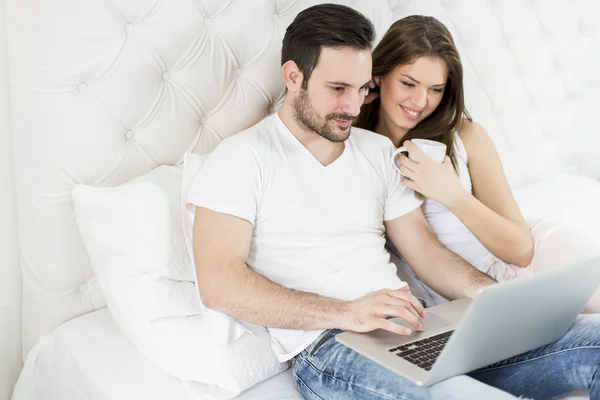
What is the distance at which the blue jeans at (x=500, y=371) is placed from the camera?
132 cm

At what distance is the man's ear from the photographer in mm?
1570

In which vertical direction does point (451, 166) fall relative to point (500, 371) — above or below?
above

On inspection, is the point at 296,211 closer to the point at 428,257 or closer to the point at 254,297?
the point at 254,297

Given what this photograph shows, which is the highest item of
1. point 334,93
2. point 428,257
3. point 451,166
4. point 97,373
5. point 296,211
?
point 334,93

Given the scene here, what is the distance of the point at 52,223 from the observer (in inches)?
60.3

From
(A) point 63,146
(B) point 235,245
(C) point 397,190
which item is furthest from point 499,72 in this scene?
(A) point 63,146

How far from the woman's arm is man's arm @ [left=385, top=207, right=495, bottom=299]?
0.09m

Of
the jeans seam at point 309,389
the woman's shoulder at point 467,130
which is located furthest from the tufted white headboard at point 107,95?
the jeans seam at point 309,389

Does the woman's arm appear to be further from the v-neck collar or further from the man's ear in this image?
the man's ear

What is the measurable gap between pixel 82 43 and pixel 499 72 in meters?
1.50

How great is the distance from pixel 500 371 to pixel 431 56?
0.80 m

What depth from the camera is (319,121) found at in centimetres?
156

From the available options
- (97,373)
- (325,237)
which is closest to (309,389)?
(325,237)

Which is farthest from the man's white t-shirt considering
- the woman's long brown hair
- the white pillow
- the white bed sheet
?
the woman's long brown hair
